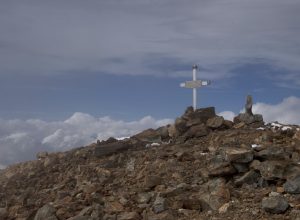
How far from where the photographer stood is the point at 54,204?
49.4 ft

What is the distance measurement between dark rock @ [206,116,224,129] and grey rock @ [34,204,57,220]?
7073 millimetres

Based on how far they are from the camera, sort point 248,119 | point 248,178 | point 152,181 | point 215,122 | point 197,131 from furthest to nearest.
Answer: point 248,119 → point 215,122 → point 197,131 → point 152,181 → point 248,178

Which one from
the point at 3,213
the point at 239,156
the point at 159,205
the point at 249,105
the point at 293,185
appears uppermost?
the point at 249,105

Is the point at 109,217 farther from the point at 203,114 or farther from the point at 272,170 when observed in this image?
the point at 203,114

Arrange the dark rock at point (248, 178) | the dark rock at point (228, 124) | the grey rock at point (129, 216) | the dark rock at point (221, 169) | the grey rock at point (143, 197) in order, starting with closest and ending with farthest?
Answer: the grey rock at point (129, 216), the dark rock at point (248, 178), the grey rock at point (143, 197), the dark rock at point (221, 169), the dark rock at point (228, 124)

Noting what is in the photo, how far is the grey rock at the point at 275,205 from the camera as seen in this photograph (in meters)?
12.1

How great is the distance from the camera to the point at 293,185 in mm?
12750

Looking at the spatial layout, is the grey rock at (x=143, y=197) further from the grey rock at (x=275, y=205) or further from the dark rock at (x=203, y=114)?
the dark rock at (x=203, y=114)

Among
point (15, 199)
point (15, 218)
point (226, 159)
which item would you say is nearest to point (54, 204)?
point (15, 218)

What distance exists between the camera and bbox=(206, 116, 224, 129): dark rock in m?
19.0

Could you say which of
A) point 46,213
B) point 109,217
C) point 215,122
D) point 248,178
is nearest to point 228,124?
point 215,122

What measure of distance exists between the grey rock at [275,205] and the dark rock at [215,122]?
688cm

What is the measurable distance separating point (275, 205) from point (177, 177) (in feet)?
12.0

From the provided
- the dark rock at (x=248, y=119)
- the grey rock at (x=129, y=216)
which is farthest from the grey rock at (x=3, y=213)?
the dark rock at (x=248, y=119)
